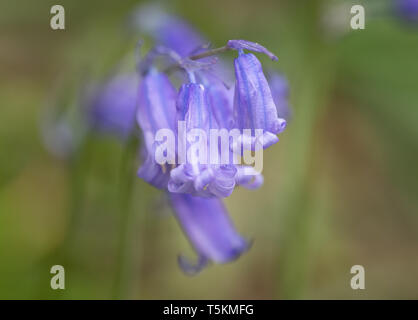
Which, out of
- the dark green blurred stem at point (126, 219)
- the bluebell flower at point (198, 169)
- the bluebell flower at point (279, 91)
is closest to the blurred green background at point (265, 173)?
the dark green blurred stem at point (126, 219)

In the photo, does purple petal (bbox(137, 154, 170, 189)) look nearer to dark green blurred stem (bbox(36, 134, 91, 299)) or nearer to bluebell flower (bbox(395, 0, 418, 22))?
dark green blurred stem (bbox(36, 134, 91, 299))

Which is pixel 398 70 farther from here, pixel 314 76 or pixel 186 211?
pixel 186 211

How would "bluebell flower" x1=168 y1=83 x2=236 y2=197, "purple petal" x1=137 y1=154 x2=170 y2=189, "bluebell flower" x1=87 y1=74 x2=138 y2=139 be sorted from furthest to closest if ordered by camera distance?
"bluebell flower" x1=87 y1=74 x2=138 y2=139, "purple petal" x1=137 y1=154 x2=170 y2=189, "bluebell flower" x1=168 y1=83 x2=236 y2=197

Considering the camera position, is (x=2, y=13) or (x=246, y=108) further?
(x=2, y=13)

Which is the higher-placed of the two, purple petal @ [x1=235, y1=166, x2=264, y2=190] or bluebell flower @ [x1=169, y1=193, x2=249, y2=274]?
purple petal @ [x1=235, y1=166, x2=264, y2=190]

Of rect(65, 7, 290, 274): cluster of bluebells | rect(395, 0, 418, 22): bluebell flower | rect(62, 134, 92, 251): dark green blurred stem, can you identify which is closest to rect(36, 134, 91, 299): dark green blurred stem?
rect(62, 134, 92, 251): dark green blurred stem

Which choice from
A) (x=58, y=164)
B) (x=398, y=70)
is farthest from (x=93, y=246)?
(x=398, y=70)
